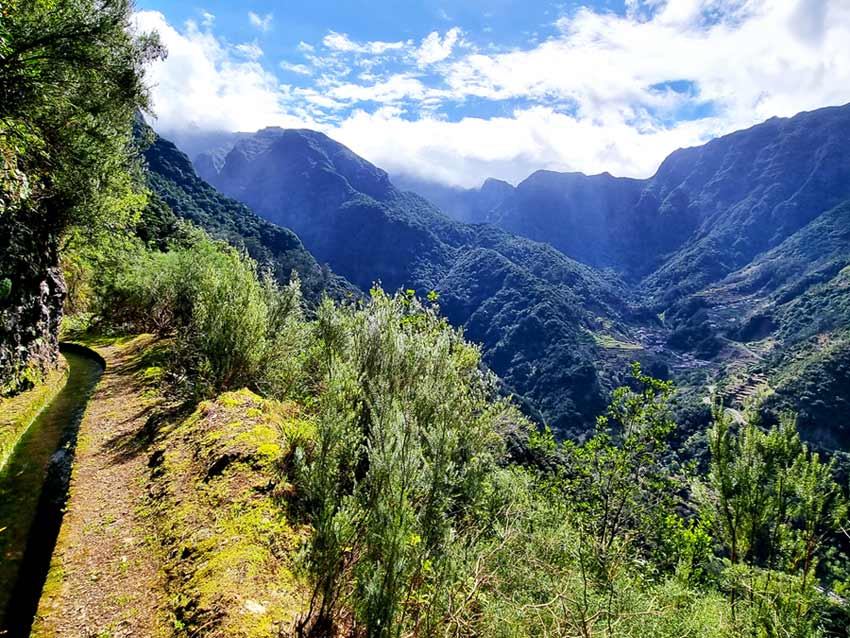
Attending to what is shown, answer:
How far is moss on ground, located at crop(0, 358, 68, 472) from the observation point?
28.6 ft

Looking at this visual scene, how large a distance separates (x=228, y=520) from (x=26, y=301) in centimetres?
1011

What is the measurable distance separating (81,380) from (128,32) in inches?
462

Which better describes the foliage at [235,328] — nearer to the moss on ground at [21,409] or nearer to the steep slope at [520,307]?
the moss on ground at [21,409]

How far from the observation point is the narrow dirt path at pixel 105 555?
4766 millimetres

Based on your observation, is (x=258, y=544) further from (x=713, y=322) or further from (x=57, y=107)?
(x=713, y=322)

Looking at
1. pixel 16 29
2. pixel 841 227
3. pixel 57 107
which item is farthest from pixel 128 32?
pixel 841 227

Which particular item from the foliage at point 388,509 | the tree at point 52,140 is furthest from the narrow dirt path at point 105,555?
the tree at point 52,140

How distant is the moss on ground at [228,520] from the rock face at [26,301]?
209 inches

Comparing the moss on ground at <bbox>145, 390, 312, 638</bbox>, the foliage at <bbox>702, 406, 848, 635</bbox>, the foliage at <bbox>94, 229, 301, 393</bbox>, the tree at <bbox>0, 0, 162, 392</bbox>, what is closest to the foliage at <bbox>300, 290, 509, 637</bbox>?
the moss on ground at <bbox>145, 390, 312, 638</bbox>

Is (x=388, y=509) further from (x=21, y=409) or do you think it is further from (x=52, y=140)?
(x=52, y=140)

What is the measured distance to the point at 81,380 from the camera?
13781 mm

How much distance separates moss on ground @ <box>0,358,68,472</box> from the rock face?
0.25 metres

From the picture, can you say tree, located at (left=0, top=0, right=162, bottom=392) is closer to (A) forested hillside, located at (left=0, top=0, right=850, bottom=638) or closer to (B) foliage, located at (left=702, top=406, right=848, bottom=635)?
(A) forested hillside, located at (left=0, top=0, right=850, bottom=638)

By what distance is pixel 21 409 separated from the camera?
10.1 m
